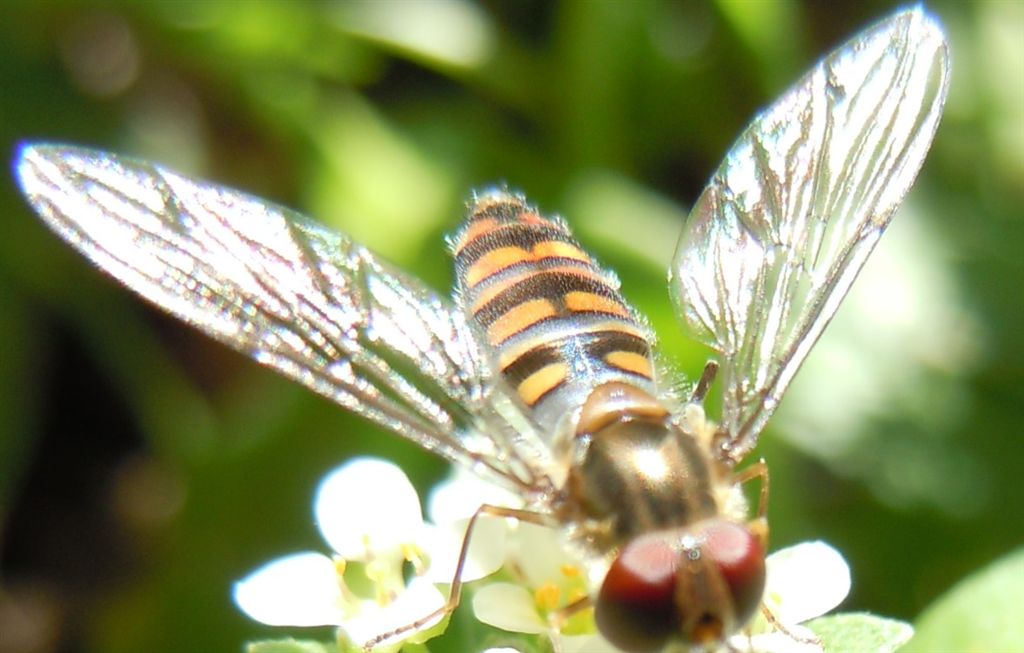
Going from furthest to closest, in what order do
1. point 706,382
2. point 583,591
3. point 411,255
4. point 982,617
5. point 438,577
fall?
1. point 411,255
2. point 982,617
3. point 706,382
4. point 583,591
5. point 438,577

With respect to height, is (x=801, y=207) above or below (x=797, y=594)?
above

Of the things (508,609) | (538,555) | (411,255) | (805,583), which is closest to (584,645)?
(508,609)

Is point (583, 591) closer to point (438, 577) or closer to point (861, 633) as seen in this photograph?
point (438, 577)

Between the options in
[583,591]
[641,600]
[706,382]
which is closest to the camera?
[641,600]

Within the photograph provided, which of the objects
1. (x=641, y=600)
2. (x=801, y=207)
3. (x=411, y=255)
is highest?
(x=411, y=255)

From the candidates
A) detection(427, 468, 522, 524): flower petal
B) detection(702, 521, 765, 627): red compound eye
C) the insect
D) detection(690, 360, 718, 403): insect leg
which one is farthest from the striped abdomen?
detection(702, 521, 765, 627): red compound eye

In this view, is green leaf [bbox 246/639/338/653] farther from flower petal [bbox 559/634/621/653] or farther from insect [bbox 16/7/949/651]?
flower petal [bbox 559/634/621/653]

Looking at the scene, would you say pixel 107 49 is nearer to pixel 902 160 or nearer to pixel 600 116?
pixel 600 116
